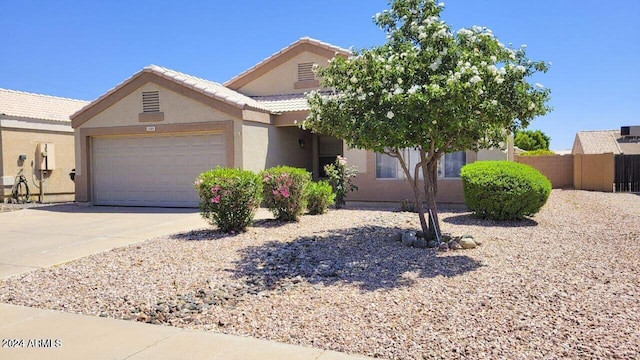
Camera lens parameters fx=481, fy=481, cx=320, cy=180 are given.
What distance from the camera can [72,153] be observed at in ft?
71.2

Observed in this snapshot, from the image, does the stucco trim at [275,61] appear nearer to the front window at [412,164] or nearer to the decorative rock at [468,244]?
the front window at [412,164]

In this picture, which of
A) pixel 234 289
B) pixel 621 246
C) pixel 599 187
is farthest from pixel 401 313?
pixel 599 187

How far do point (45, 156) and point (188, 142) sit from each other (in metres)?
8.28

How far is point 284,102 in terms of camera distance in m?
17.7

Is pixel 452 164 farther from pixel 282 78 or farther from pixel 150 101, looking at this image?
pixel 150 101

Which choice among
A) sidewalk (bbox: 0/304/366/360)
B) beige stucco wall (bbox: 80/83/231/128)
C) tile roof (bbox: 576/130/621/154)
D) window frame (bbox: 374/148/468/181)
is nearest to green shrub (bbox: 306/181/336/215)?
window frame (bbox: 374/148/468/181)

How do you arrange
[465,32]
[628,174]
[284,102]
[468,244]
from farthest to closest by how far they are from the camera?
[628,174], [284,102], [468,244], [465,32]

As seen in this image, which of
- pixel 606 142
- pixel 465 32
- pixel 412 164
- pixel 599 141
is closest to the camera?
pixel 465 32

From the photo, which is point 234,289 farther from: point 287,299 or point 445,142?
point 445,142

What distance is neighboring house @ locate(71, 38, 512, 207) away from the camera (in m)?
15.1

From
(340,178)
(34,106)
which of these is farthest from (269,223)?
(34,106)

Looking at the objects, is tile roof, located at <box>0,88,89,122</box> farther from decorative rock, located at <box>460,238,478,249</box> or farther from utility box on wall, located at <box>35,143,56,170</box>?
decorative rock, located at <box>460,238,478,249</box>

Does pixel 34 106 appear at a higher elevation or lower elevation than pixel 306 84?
lower

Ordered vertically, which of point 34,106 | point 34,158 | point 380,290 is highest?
point 34,106
